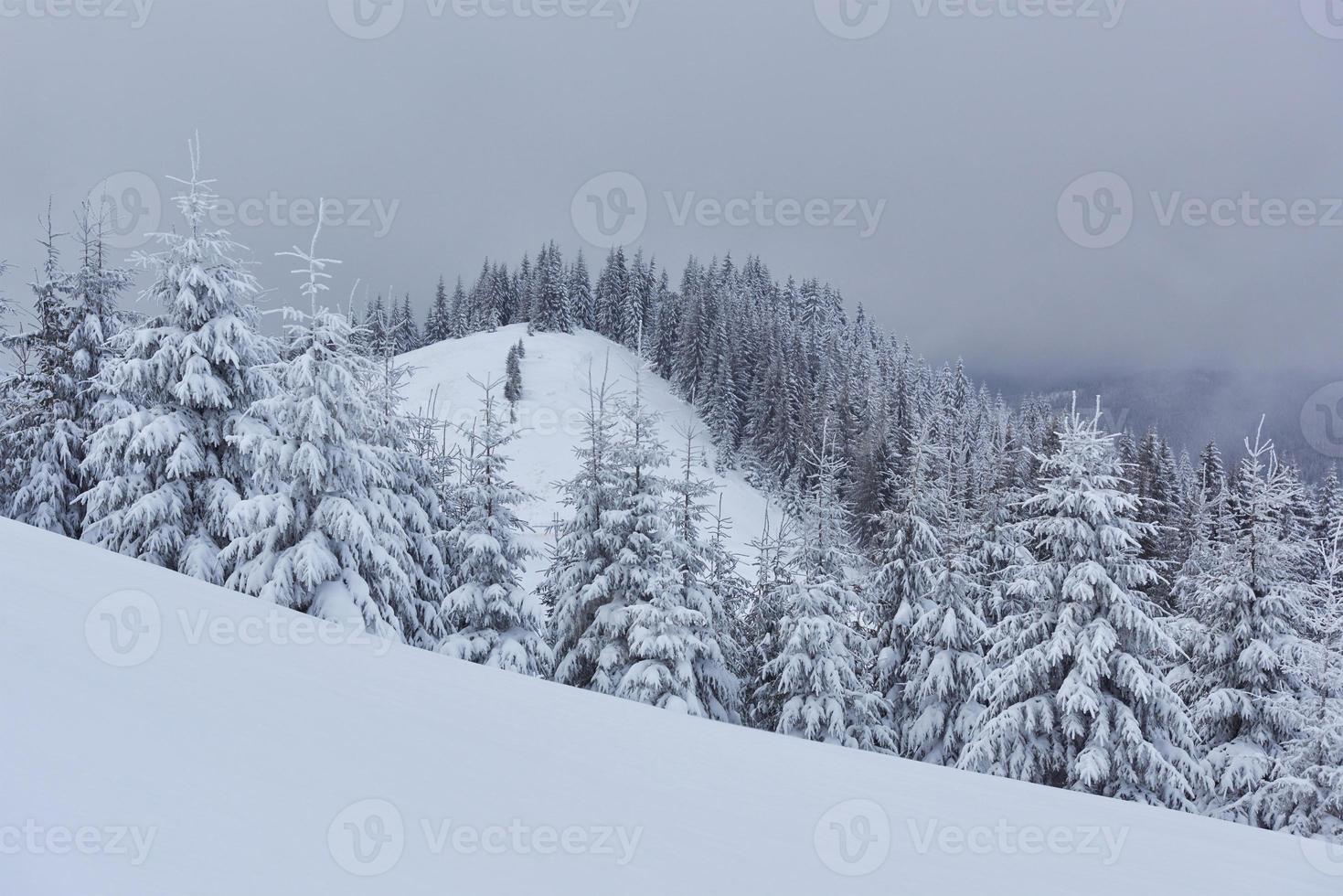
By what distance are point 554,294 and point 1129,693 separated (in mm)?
87261

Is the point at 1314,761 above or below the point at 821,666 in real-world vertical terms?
below

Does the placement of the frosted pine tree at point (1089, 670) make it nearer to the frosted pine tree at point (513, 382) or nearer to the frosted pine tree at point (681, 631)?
the frosted pine tree at point (681, 631)

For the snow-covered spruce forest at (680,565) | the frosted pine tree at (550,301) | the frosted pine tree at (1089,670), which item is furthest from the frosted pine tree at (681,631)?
the frosted pine tree at (550,301)

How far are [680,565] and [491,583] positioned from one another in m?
4.33

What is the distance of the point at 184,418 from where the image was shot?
12633mm

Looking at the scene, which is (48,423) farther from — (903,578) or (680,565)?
(903,578)
